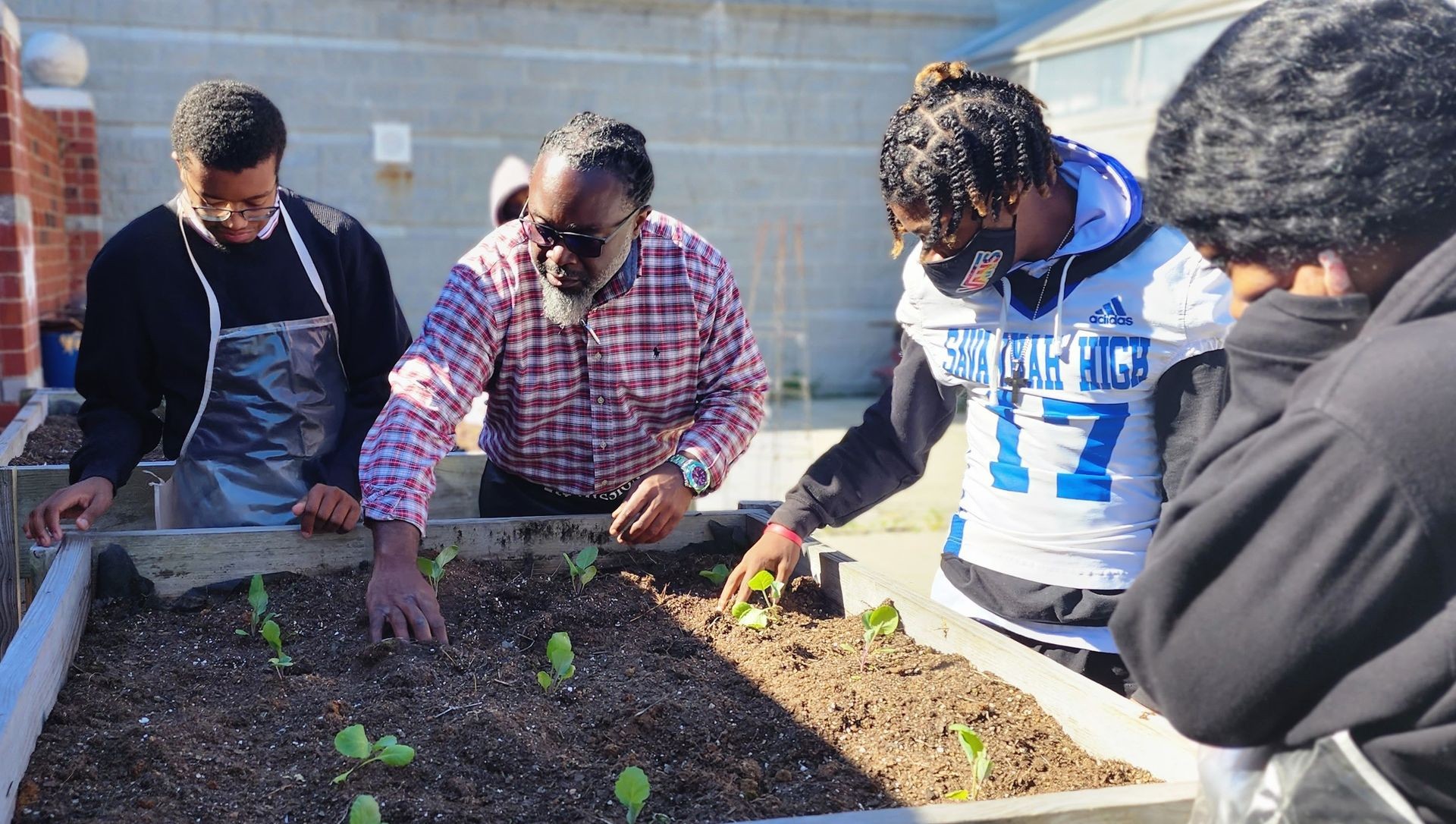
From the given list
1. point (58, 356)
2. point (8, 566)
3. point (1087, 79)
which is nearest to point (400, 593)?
point (8, 566)

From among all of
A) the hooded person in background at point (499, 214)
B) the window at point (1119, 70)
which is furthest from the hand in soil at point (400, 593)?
the window at point (1119, 70)

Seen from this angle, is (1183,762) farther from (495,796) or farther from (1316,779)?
(495,796)

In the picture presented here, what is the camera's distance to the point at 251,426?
265cm

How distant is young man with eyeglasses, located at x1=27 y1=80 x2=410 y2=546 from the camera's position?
258 centimetres

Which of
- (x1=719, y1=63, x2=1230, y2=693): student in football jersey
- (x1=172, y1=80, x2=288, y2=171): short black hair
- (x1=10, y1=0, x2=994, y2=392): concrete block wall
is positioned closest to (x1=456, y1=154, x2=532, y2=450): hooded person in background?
(x1=172, y1=80, x2=288, y2=171): short black hair

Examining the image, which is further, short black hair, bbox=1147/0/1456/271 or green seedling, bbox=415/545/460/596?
green seedling, bbox=415/545/460/596

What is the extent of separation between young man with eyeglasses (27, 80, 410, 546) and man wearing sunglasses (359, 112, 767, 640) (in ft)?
1.19

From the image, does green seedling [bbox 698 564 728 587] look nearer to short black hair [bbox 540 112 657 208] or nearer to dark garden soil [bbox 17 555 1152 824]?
dark garden soil [bbox 17 555 1152 824]

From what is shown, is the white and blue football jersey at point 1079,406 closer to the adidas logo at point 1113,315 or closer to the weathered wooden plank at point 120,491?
the adidas logo at point 1113,315

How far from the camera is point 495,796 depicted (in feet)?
5.32

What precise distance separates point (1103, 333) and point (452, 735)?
125cm

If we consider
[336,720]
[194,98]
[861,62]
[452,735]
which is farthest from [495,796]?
[861,62]

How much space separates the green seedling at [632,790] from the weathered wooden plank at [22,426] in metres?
2.42

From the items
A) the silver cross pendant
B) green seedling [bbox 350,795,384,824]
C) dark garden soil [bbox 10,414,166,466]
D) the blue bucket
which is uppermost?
the silver cross pendant
